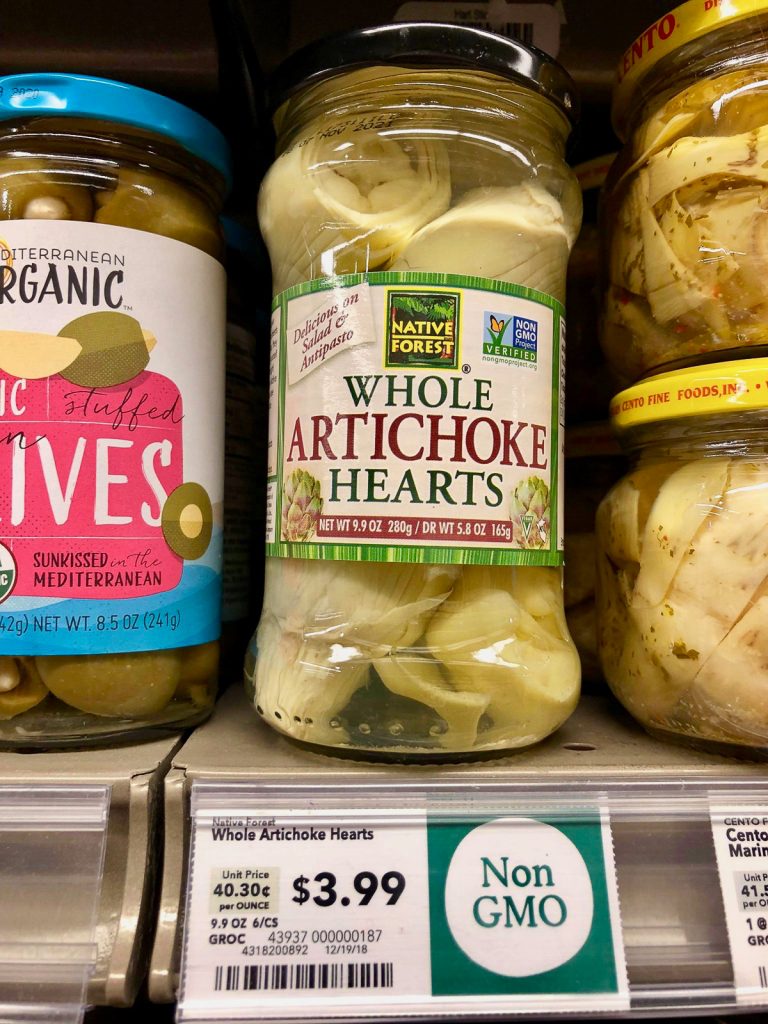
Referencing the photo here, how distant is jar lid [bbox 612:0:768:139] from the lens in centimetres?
56

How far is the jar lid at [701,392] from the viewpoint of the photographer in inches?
20.3

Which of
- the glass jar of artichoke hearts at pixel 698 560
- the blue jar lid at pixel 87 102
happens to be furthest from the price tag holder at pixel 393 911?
the blue jar lid at pixel 87 102

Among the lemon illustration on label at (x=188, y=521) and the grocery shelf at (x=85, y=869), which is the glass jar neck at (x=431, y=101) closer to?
the lemon illustration on label at (x=188, y=521)

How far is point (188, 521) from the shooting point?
0.58 m

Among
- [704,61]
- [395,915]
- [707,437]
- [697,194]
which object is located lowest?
[395,915]

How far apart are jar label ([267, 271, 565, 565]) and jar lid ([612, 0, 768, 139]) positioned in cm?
26

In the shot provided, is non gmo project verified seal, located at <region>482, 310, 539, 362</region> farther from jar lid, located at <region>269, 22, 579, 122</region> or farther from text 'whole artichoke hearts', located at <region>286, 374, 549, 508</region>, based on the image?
jar lid, located at <region>269, 22, 579, 122</region>

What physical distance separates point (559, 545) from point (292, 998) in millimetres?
347

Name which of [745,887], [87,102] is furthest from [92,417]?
[745,887]

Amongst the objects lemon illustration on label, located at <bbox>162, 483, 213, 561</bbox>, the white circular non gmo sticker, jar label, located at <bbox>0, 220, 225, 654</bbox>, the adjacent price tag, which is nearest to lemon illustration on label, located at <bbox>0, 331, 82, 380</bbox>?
jar label, located at <bbox>0, 220, 225, 654</bbox>

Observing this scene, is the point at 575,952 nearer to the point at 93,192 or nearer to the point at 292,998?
the point at 292,998

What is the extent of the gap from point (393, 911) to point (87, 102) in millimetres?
584

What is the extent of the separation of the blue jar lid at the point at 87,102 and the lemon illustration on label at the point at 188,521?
0.27 meters

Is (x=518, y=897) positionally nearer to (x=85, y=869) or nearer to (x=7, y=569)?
(x=85, y=869)
